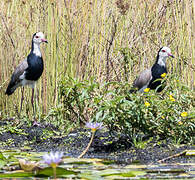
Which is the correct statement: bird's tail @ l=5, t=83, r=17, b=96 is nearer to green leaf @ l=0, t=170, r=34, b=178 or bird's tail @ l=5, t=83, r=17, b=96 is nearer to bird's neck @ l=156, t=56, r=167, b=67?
bird's neck @ l=156, t=56, r=167, b=67

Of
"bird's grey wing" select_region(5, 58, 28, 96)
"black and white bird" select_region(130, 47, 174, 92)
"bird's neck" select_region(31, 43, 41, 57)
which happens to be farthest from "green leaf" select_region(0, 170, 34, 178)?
"bird's neck" select_region(31, 43, 41, 57)

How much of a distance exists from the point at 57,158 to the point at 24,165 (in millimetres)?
995

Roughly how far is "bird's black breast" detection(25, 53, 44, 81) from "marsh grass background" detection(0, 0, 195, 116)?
0.10 metres

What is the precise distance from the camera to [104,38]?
5891 millimetres

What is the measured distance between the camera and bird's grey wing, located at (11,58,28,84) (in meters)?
6.51

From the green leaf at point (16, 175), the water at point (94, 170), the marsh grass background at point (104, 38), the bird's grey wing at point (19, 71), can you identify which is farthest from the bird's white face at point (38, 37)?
the green leaf at point (16, 175)

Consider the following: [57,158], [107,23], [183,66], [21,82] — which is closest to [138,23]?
[107,23]

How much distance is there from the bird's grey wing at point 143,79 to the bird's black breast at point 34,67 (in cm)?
132

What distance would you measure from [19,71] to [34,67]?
0.82 ft

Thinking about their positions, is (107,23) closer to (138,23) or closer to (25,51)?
(138,23)

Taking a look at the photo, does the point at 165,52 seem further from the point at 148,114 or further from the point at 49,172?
the point at 49,172

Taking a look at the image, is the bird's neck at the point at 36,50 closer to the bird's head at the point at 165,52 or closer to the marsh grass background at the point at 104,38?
the marsh grass background at the point at 104,38

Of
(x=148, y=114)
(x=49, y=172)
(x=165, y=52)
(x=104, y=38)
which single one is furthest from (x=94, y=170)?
(x=165, y=52)

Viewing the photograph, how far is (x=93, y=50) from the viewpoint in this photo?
5887 mm
